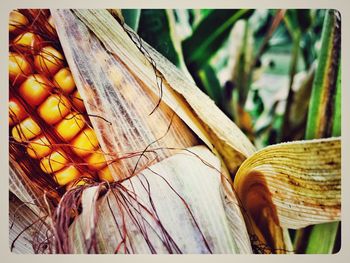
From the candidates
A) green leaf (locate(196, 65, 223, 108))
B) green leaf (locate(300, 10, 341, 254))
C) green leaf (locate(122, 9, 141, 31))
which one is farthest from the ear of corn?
green leaf (locate(300, 10, 341, 254))

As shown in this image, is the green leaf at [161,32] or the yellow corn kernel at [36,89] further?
the green leaf at [161,32]

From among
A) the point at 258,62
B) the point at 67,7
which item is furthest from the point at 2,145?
the point at 258,62

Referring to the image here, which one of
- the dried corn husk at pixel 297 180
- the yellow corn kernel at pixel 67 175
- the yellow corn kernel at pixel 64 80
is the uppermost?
the yellow corn kernel at pixel 64 80

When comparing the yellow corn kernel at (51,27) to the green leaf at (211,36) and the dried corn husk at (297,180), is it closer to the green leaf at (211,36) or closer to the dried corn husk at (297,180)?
the green leaf at (211,36)

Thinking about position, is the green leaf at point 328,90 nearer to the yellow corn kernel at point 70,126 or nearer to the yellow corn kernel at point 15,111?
the yellow corn kernel at point 70,126

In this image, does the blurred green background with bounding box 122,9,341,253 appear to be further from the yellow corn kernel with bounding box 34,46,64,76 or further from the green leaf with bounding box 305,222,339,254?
the yellow corn kernel with bounding box 34,46,64,76

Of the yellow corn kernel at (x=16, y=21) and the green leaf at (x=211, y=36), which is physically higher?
the yellow corn kernel at (x=16, y=21)

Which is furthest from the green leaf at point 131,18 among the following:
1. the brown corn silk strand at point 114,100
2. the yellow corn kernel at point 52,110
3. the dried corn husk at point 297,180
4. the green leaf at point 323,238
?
the green leaf at point 323,238

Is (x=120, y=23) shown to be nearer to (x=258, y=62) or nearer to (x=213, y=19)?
(x=213, y=19)

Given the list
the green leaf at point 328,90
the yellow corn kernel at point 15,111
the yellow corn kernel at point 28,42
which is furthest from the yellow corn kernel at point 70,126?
the green leaf at point 328,90
